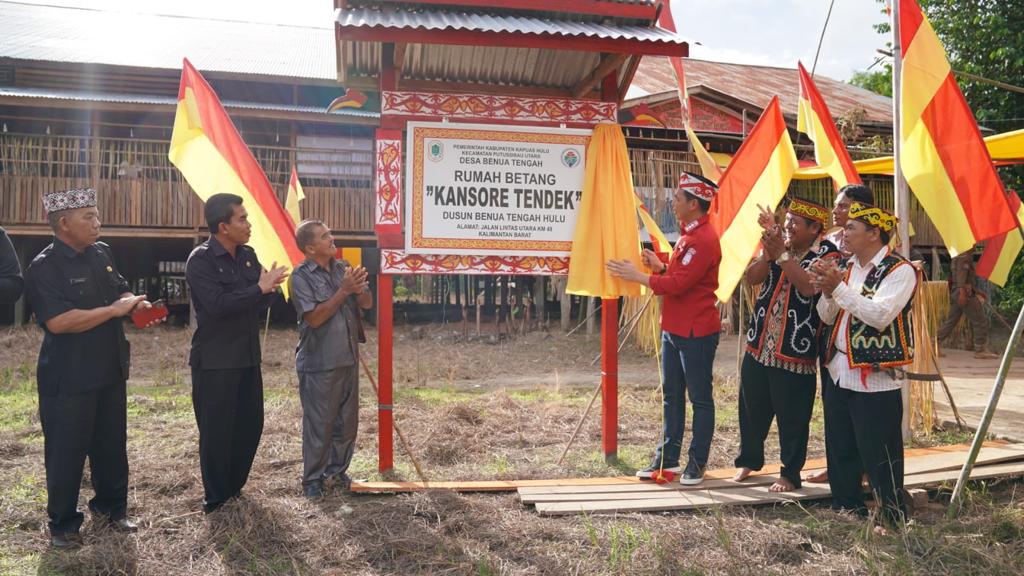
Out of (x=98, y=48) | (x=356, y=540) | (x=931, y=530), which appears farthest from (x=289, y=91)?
(x=931, y=530)

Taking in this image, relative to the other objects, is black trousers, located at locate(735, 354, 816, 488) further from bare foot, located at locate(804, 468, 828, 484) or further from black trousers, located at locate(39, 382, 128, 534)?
black trousers, located at locate(39, 382, 128, 534)

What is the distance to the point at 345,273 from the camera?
4168 millimetres

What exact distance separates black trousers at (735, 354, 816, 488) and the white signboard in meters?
1.38

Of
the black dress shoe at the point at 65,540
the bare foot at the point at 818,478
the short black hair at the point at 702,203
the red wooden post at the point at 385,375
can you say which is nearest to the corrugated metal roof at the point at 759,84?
the short black hair at the point at 702,203

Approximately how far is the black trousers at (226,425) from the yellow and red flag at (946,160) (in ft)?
12.1

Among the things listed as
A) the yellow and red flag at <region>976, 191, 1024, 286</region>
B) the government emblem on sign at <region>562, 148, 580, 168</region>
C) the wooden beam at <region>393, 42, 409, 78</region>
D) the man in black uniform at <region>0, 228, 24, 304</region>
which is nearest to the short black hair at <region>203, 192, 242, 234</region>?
the man in black uniform at <region>0, 228, 24, 304</region>

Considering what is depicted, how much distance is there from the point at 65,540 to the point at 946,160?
4.83 meters

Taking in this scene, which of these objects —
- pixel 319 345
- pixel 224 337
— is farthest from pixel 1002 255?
pixel 224 337

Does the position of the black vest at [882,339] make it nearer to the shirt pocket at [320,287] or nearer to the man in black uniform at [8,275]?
the shirt pocket at [320,287]

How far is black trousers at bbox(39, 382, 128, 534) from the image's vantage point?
3.52 m

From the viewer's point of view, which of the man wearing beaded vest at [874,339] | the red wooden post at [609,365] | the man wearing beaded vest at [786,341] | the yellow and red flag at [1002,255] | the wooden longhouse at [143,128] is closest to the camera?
the man wearing beaded vest at [874,339]

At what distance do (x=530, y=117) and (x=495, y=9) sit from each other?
0.68 meters

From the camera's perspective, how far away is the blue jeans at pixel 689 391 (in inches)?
169

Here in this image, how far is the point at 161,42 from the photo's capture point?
47.3 feet
